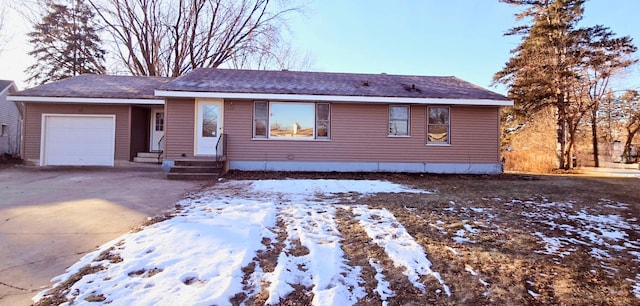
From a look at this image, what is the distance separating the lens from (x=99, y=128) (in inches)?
471

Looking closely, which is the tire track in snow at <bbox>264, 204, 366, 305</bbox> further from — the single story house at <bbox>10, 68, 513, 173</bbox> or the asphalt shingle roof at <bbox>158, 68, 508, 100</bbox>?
the asphalt shingle roof at <bbox>158, 68, 508, 100</bbox>

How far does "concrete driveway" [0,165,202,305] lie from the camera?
2926 mm

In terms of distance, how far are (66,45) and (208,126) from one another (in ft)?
68.2

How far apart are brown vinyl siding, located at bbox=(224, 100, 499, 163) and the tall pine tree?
18680mm

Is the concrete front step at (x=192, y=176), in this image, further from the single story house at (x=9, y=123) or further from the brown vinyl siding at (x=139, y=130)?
the single story house at (x=9, y=123)

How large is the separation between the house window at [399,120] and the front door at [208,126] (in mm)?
6054

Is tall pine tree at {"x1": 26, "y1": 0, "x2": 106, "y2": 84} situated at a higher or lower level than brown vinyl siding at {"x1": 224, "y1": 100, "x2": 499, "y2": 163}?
higher

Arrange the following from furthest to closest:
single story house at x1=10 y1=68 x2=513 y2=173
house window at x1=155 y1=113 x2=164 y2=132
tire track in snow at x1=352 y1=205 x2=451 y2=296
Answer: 1. house window at x1=155 y1=113 x2=164 y2=132
2. single story house at x1=10 y1=68 x2=513 y2=173
3. tire track in snow at x1=352 y1=205 x2=451 y2=296

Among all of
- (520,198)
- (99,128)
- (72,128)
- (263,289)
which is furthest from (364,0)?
(263,289)

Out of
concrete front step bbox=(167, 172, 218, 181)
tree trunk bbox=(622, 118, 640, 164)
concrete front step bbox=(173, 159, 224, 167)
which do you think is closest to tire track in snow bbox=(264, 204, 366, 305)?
concrete front step bbox=(167, 172, 218, 181)

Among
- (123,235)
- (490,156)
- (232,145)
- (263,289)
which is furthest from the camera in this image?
(490,156)

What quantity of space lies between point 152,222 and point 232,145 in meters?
6.35

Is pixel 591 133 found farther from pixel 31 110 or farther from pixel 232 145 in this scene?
pixel 31 110

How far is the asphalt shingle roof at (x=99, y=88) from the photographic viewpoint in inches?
454
